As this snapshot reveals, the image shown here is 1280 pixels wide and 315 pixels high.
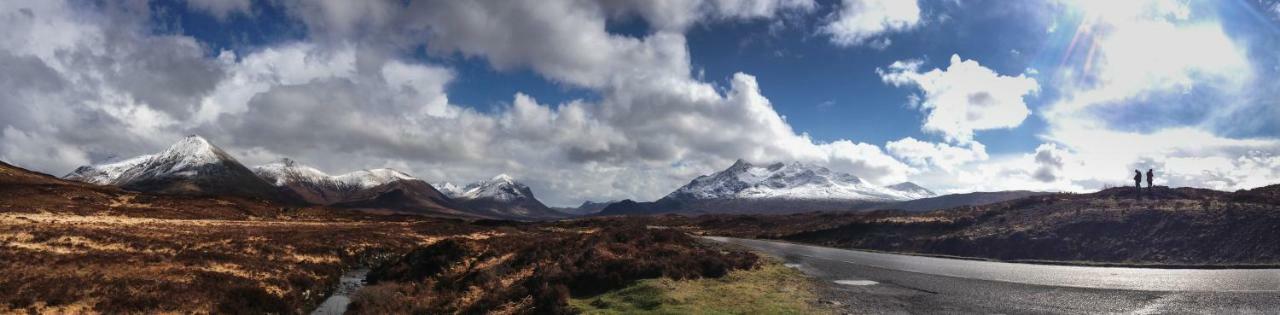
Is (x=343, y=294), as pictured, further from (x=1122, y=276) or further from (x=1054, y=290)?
(x=1122, y=276)

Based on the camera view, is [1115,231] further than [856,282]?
Yes

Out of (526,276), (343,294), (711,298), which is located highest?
(711,298)

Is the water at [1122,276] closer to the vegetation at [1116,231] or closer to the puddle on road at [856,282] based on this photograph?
the vegetation at [1116,231]

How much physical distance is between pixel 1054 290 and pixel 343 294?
31.4 meters

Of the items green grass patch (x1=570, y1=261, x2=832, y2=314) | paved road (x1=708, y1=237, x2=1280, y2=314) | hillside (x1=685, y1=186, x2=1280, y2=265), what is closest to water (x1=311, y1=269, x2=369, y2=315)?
green grass patch (x1=570, y1=261, x2=832, y2=314)

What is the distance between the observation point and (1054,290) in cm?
2031

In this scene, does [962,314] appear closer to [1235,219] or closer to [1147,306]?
[1147,306]

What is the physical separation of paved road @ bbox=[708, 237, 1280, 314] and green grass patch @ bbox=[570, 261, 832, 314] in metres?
1.38

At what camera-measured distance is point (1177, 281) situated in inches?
864

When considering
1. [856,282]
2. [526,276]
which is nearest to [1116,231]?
[856,282]

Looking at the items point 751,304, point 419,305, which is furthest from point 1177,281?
point 419,305

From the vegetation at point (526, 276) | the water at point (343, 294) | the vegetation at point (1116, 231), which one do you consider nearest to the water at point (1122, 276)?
the vegetation at point (1116, 231)

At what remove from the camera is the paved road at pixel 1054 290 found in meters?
16.6

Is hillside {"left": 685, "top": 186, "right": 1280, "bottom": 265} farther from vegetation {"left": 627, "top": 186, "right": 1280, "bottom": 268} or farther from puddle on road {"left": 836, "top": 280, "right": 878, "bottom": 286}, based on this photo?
puddle on road {"left": 836, "top": 280, "right": 878, "bottom": 286}
